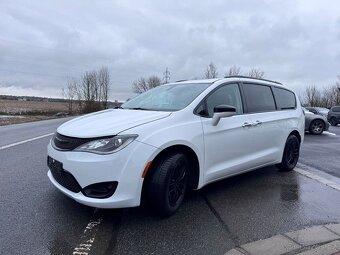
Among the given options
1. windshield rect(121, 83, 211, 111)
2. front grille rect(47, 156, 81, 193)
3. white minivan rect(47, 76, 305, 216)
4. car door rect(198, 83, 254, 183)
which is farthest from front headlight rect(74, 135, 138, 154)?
car door rect(198, 83, 254, 183)

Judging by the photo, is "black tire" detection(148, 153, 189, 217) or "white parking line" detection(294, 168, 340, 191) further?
"white parking line" detection(294, 168, 340, 191)

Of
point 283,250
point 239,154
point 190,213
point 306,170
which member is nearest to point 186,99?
point 239,154

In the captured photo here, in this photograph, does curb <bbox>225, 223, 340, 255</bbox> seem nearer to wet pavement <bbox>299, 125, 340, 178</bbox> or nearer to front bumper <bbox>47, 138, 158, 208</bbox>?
front bumper <bbox>47, 138, 158, 208</bbox>

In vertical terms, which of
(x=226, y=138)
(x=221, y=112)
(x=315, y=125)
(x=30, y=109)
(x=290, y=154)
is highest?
(x=221, y=112)

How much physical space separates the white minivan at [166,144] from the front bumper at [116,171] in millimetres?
10

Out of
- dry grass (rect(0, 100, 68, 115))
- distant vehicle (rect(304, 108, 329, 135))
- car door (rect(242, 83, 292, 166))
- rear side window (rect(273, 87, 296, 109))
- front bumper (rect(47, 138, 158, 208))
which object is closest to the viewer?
front bumper (rect(47, 138, 158, 208))

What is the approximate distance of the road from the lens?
3.22 meters

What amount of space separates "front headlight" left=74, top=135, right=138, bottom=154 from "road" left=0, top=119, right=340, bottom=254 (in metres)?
0.85

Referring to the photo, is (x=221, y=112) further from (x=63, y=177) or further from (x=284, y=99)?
(x=284, y=99)

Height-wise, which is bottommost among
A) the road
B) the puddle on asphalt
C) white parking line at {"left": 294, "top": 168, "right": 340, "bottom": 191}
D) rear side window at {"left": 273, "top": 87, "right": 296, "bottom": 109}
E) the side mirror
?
white parking line at {"left": 294, "top": 168, "right": 340, "bottom": 191}

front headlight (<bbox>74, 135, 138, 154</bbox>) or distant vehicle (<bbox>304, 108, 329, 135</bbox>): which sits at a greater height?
front headlight (<bbox>74, 135, 138, 154</bbox>)

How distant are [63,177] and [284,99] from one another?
4.46 metres

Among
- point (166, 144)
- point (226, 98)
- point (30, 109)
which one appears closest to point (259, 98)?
point (226, 98)

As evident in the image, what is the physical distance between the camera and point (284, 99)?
6.40m
